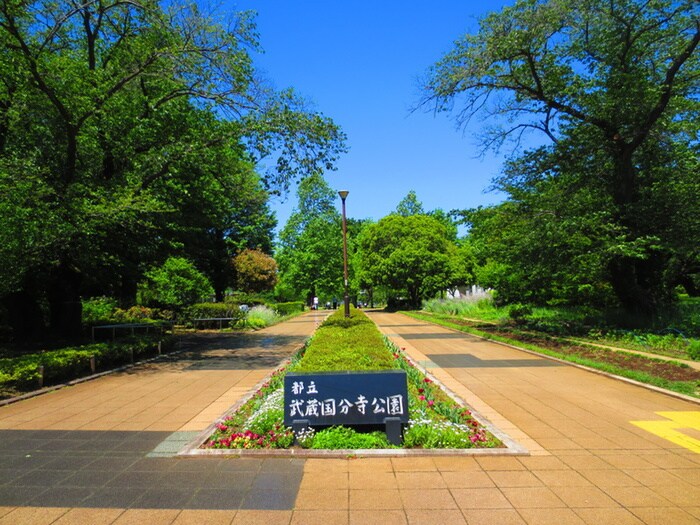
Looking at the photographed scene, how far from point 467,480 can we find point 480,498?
1.13 ft

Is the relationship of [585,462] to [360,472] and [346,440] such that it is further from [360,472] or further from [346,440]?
[346,440]

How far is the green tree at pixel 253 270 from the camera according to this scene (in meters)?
34.4

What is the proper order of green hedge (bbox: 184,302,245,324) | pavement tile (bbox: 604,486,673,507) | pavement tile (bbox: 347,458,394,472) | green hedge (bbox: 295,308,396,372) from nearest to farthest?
pavement tile (bbox: 604,486,673,507) < pavement tile (bbox: 347,458,394,472) < green hedge (bbox: 295,308,396,372) < green hedge (bbox: 184,302,245,324)

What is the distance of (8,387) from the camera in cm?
748

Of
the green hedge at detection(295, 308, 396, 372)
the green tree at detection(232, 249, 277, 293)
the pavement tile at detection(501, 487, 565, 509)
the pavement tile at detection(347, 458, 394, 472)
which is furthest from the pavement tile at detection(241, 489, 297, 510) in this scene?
the green tree at detection(232, 249, 277, 293)

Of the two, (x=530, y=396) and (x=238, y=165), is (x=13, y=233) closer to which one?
→ (x=238, y=165)

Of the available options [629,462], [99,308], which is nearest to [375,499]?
[629,462]

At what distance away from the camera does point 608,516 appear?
3.39 metres

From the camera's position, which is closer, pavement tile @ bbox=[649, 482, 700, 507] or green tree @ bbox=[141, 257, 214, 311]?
pavement tile @ bbox=[649, 482, 700, 507]

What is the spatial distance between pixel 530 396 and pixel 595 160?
1309cm

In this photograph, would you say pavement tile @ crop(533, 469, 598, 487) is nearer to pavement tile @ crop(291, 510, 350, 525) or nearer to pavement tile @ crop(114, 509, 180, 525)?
pavement tile @ crop(291, 510, 350, 525)

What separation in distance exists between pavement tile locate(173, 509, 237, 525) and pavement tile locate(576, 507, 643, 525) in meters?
2.80

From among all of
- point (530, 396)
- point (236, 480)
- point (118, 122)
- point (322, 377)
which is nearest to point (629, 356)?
point (530, 396)

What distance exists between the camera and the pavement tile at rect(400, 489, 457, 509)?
3.58 m
